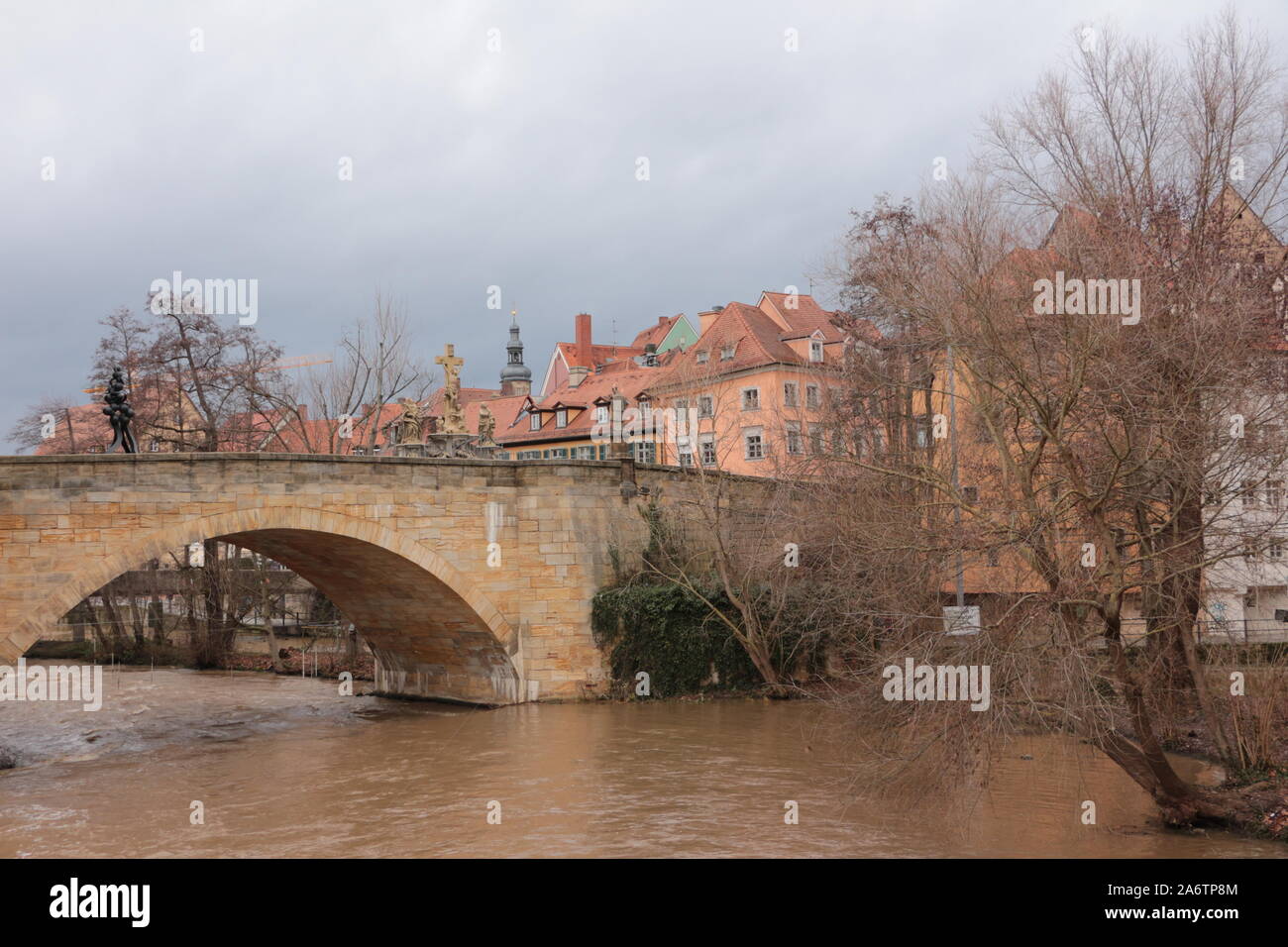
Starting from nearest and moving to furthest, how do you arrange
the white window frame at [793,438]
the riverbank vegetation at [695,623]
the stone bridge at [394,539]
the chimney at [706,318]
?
the stone bridge at [394,539] < the white window frame at [793,438] < the riverbank vegetation at [695,623] < the chimney at [706,318]

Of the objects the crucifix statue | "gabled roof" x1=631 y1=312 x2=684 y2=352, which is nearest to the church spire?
"gabled roof" x1=631 y1=312 x2=684 y2=352

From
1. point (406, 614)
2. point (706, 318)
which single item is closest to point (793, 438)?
point (406, 614)

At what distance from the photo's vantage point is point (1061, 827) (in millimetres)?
13359

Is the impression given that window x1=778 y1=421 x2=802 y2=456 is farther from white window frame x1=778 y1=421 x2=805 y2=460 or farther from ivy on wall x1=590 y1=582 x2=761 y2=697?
ivy on wall x1=590 y1=582 x2=761 y2=697

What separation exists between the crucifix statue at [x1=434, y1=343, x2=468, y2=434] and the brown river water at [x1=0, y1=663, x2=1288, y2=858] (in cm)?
572

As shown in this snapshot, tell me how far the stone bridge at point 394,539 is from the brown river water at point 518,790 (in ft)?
4.71

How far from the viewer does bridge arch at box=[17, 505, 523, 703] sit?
18906mm

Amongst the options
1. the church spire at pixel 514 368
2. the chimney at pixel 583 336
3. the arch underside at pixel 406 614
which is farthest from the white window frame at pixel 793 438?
the church spire at pixel 514 368

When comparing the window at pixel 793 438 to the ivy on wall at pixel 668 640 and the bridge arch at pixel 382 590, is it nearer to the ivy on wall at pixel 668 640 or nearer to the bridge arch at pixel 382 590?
the ivy on wall at pixel 668 640

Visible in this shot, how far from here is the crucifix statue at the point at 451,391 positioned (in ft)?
82.9

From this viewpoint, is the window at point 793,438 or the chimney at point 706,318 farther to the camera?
the chimney at point 706,318

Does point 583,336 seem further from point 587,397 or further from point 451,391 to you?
point 451,391

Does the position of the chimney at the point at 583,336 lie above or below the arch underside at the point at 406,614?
above

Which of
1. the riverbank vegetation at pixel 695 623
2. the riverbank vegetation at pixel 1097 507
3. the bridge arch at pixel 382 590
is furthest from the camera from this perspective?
the riverbank vegetation at pixel 695 623
